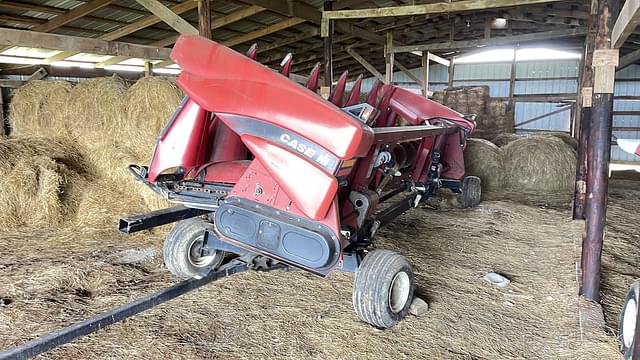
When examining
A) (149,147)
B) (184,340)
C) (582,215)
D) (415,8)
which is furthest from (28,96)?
(582,215)

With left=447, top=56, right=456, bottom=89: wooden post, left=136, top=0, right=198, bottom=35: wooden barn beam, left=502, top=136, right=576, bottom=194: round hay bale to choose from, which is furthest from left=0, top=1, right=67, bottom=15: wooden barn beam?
left=447, top=56, right=456, bottom=89: wooden post

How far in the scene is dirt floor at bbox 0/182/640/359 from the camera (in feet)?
7.25

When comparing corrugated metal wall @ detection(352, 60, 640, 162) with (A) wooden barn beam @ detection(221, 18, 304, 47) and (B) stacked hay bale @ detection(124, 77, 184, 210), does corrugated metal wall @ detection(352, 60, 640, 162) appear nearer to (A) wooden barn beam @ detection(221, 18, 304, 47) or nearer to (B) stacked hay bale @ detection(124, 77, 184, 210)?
(A) wooden barn beam @ detection(221, 18, 304, 47)

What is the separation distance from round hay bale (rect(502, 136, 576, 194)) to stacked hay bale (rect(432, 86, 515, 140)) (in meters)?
4.47

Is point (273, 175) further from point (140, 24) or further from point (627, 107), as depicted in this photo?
point (627, 107)

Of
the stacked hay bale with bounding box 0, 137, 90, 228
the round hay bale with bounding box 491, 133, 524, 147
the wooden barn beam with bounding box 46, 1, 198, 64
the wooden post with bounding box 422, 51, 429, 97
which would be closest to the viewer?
the stacked hay bale with bounding box 0, 137, 90, 228

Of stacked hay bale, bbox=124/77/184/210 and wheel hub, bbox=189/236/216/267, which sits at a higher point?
stacked hay bale, bbox=124/77/184/210

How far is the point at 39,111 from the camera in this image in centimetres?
484

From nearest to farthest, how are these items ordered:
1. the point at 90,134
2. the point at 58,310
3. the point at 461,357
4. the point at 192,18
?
the point at 461,357 < the point at 58,310 < the point at 90,134 < the point at 192,18

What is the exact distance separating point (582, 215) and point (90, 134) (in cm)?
515

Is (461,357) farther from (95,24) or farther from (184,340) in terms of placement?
(95,24)

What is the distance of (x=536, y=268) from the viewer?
3.43 meters

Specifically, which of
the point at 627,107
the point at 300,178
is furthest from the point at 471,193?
the point at 627,107

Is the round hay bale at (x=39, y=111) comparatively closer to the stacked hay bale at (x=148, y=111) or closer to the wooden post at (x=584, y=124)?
the stacked hay bale at (x=148, y=111)
